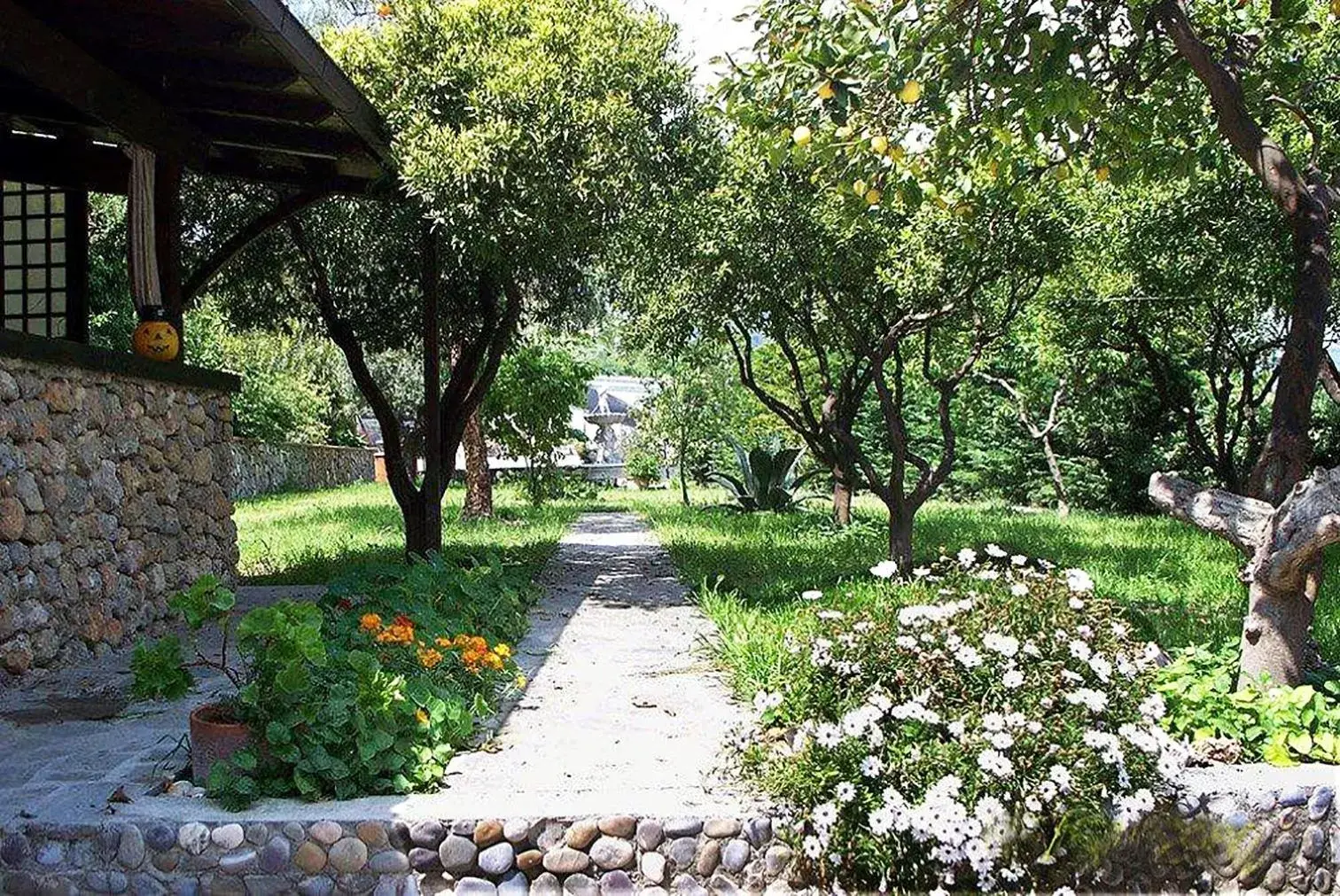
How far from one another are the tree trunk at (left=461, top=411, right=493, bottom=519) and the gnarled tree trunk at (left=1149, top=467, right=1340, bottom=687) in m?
12.3

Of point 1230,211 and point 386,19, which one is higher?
point 386,19

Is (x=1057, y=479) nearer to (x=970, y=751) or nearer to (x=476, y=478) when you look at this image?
(x=476, y=478)

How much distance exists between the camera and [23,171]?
8531 millimetres

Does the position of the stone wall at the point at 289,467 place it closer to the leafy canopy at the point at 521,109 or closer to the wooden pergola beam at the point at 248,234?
the wooden pergola beam at the point at 248,234

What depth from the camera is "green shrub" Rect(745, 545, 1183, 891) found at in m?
3.37

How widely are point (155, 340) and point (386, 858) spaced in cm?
468

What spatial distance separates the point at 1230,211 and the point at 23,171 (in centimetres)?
929

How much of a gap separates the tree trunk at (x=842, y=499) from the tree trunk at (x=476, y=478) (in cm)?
473

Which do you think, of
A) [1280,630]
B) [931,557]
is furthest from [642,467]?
[1280,630]

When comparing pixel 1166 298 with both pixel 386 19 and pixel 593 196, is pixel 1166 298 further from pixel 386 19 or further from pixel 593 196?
pixel 386 19

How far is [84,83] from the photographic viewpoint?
6.41m

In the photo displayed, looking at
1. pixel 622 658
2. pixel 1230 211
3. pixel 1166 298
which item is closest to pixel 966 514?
pixel 1166 298

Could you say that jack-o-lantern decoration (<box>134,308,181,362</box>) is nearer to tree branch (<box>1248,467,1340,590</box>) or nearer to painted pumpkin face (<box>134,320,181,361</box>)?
painted pumpkin face (<box>134,320,181,361</box>)

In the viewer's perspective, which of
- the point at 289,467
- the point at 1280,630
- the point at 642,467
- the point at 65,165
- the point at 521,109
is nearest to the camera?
the point at 1280,630
